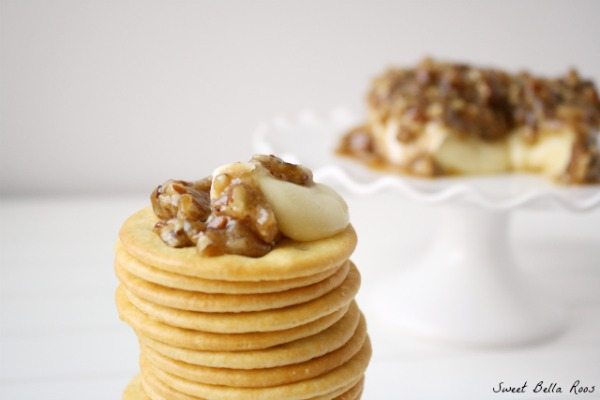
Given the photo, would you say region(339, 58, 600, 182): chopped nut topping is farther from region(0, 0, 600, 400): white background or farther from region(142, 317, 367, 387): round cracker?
region(142, 317, 367, 387): round cracker

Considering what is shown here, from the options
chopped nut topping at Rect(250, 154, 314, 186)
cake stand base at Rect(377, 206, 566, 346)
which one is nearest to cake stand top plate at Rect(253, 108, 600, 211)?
cake stand base at Rect(377, 206, 566, 346)

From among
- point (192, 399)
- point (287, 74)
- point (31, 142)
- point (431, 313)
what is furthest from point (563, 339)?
point (31, 142)

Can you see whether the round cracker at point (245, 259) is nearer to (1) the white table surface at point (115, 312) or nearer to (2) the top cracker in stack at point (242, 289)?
(2) the top cracker in stack at point (242, 289)

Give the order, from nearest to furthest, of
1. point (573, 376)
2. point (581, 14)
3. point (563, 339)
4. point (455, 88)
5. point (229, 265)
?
1. point (229, 265)
2. point (573, 376)
3. point (563, 339)
4. point (455, 88)
5. point (581, 14)

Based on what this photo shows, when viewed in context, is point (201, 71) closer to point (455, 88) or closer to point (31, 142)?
point (31, 142)

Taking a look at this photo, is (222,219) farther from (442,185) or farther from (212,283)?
(442,185)
